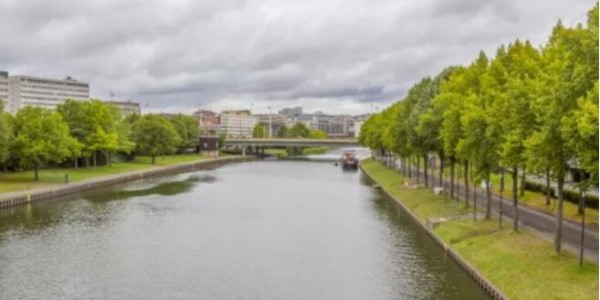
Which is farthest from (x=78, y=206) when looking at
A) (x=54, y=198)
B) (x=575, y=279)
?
(x=575, y=279)

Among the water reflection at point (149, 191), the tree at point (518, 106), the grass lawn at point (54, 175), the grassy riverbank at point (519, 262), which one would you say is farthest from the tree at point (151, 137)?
the tree at point (518, 106)

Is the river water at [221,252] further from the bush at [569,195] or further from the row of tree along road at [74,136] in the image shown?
the row of tree along road at [74,136]

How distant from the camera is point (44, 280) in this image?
41531mm

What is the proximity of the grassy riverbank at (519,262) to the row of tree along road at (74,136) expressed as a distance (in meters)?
64.9

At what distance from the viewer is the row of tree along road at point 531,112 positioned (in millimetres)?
30594

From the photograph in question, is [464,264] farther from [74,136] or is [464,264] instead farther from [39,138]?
[74,136]

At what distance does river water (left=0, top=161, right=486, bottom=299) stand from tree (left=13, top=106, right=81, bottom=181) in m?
15.8

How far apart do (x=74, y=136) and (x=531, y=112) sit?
99591 millimetres

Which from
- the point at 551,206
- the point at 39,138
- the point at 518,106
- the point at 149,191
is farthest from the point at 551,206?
the point at 39,138

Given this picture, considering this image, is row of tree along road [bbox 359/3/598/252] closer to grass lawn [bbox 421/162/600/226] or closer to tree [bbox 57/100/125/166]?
grass lawn [bbox 421/162/600/226]

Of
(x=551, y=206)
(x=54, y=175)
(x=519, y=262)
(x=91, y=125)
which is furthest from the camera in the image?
(x=91, y=125)

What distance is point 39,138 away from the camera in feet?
323

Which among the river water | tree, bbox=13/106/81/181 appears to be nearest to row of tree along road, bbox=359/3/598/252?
the river water

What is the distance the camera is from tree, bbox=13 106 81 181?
316ft
